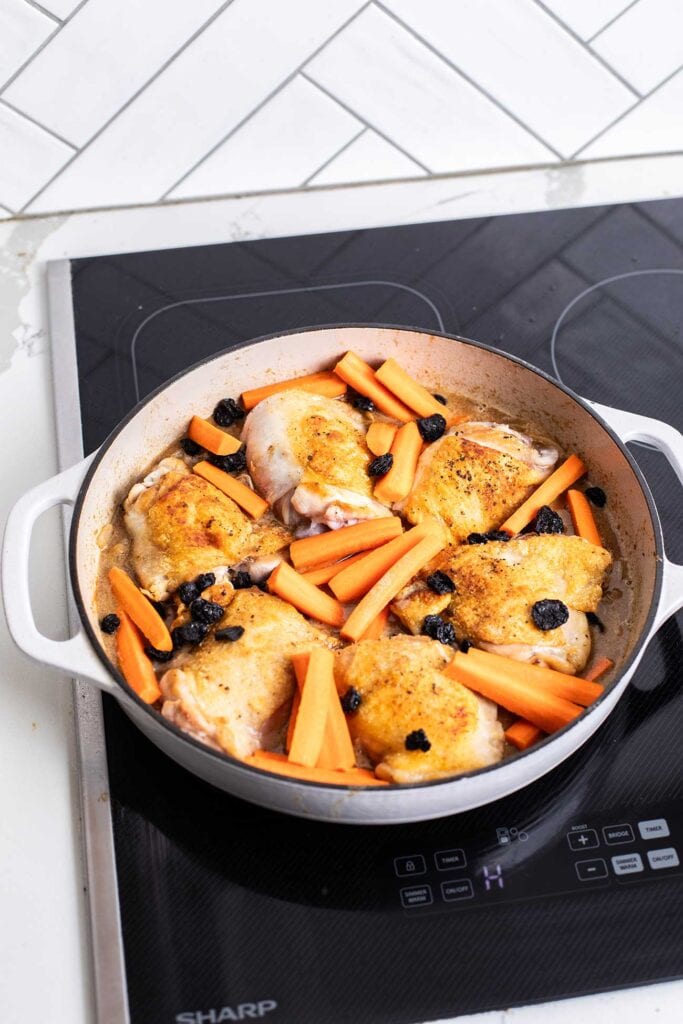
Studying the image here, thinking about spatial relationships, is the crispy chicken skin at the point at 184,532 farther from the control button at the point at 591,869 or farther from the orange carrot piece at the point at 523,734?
the control button at the point at 591,869

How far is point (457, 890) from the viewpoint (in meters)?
1.60

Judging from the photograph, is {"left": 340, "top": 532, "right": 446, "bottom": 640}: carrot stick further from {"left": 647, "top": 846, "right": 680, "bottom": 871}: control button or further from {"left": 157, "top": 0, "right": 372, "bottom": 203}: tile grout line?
{"left": 157, "top": 0, "right": 372, "bottom": 203}: tile grout line

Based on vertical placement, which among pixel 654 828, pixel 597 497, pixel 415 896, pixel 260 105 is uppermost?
pixel 260 105

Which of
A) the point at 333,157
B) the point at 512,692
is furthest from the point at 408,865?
the point at 333,157

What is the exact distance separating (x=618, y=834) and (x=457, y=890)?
292 mm

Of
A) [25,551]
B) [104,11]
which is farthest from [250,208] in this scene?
[25,551]

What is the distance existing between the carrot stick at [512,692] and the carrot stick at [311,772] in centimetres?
22

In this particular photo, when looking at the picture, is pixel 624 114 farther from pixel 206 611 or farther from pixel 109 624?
pixel 109 624

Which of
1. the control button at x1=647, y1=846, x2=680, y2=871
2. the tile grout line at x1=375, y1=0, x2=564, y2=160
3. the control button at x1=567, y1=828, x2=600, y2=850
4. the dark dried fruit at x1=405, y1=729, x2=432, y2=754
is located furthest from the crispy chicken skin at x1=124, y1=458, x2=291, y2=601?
the tile grout line at x1=375, y1=0, x2=564, y2=160

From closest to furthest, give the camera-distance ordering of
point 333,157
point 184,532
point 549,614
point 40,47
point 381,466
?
point 549,614, point 184,532, point 381,466, point 40,47, point 333,157

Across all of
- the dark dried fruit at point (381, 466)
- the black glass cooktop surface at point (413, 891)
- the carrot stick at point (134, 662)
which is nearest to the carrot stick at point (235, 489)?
the dark dried fruit at point (381, 466)

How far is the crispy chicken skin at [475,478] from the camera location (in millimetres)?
1892

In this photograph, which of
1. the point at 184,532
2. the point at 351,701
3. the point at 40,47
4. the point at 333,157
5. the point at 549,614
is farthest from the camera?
the point at 333,157

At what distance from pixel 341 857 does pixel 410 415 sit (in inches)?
35.1
